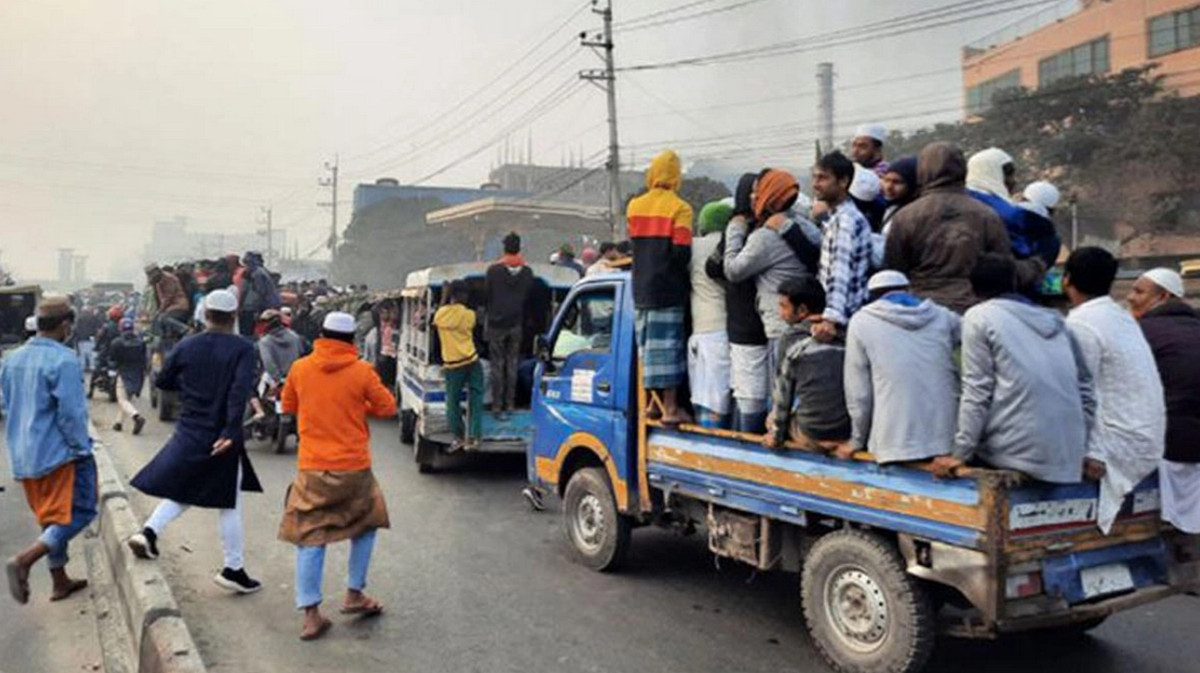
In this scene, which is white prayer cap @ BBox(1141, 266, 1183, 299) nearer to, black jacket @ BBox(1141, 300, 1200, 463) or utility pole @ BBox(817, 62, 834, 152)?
black jacket @ BBox(1141, 300, 1200, 463)

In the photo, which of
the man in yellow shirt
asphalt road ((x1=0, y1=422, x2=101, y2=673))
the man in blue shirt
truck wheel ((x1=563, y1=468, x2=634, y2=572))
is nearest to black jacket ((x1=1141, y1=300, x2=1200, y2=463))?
truck wheel ((x1=563, y1=468, x2=634, y2=572))

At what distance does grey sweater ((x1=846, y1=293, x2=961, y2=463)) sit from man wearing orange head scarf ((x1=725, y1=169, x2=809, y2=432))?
2.39ft

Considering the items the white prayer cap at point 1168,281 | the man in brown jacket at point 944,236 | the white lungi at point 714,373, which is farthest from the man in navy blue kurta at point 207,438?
the white prayer cap at point 1168,281

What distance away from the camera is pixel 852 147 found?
5.50 m

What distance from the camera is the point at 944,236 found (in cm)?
415

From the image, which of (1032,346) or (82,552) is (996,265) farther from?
(82,552)

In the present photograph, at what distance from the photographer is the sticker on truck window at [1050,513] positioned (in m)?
3.46

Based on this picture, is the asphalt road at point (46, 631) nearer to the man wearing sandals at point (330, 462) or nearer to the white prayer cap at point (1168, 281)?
the man wearing sandals at point (330, 462)

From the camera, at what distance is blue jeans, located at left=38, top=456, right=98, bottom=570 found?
537cm

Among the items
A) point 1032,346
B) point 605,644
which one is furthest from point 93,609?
point 1032,346

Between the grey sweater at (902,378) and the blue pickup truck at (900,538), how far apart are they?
0.13 m

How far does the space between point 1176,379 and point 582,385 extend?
3484 mm

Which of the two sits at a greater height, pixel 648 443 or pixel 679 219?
Answer: pixel 679 219

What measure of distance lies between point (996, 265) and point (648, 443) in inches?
91.8
